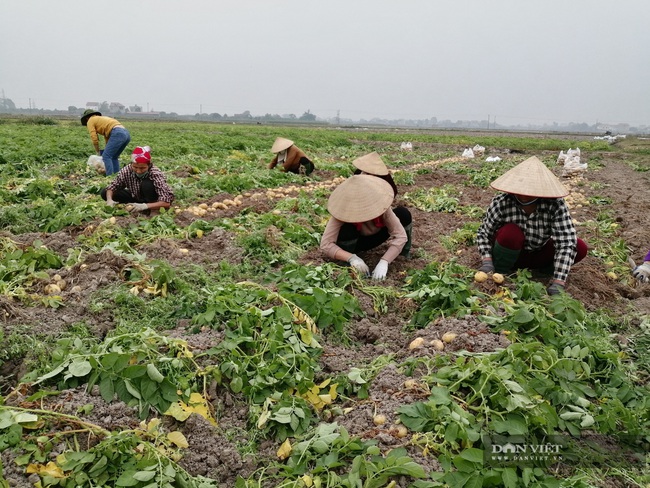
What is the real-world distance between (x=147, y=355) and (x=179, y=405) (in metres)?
0.36

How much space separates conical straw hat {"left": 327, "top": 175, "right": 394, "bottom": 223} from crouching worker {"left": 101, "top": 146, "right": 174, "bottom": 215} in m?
3.09

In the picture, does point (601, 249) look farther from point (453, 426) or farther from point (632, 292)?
point (453, 426)

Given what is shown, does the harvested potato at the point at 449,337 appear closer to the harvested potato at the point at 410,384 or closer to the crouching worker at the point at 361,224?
the harvested potato at the point at 410,384

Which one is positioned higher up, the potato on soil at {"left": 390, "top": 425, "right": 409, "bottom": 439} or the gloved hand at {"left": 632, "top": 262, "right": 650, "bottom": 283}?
the gloved hand at {"left": 632, "top": 262, "right": 650, "bottom": 283}

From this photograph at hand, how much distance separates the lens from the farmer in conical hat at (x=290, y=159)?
9.95m

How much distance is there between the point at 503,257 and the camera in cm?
418

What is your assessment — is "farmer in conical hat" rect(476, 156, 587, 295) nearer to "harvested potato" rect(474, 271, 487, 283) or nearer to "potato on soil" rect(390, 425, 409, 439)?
"harvested potato" rect(474, 271, 487, 283)

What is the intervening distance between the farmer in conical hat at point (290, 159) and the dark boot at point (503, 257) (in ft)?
21.0

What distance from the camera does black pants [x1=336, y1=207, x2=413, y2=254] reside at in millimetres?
4488

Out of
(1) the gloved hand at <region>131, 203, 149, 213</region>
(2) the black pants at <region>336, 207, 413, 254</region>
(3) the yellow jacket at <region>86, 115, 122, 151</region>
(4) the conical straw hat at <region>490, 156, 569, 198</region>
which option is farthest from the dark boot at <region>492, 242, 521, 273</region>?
(3) the yellow jacket at <region>86, 115, 122, 151</region>

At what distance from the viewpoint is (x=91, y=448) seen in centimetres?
202

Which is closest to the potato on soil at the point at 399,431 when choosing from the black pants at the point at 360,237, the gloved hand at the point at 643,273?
the black pants at the point at 360,237

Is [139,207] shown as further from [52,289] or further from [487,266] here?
[487,266]

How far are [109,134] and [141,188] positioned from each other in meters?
3.20
